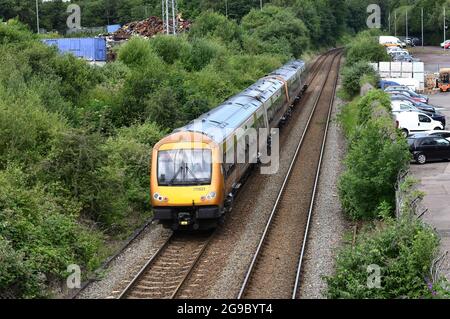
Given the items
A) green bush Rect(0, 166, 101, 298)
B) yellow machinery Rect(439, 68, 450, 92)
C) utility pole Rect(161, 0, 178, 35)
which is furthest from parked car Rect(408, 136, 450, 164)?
yellow machinery Rect(439, 68, 450, 92)

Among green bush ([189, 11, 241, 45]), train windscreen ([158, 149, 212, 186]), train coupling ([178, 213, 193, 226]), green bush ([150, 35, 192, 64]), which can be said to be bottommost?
train coupling ([178, 213, 193, 226])

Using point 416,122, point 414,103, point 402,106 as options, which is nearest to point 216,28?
point 414,103

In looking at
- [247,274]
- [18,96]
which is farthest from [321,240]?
[18,96]

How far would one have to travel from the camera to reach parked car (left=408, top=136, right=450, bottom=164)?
93.2 feet

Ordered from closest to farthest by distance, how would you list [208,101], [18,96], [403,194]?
[403,194], [18,96], [208,101]

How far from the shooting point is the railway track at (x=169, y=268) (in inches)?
598

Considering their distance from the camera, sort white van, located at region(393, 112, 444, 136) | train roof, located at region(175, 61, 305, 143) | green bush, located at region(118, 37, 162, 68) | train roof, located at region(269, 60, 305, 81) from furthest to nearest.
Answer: train roof, located at region(269, 60, 305, 81), green bush, located at region(118, 37, 162, 68), white van, located at region(393, 112, 444, 136), train roof, located at region(175, 61, 305, 143)

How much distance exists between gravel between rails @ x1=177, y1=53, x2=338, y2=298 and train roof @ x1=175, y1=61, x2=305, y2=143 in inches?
101

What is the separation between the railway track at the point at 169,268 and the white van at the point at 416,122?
745 inches

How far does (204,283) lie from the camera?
15.7 m

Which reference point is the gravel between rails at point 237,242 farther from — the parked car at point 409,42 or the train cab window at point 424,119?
the parked car at point 409,42

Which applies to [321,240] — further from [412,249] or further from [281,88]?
[281,88]

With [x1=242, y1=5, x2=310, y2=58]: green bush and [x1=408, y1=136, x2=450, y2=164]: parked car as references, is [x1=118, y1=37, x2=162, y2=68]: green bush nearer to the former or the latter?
[x1=408, y1=136, x2=450, y2=164]: parked car

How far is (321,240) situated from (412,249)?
15.5 ft
